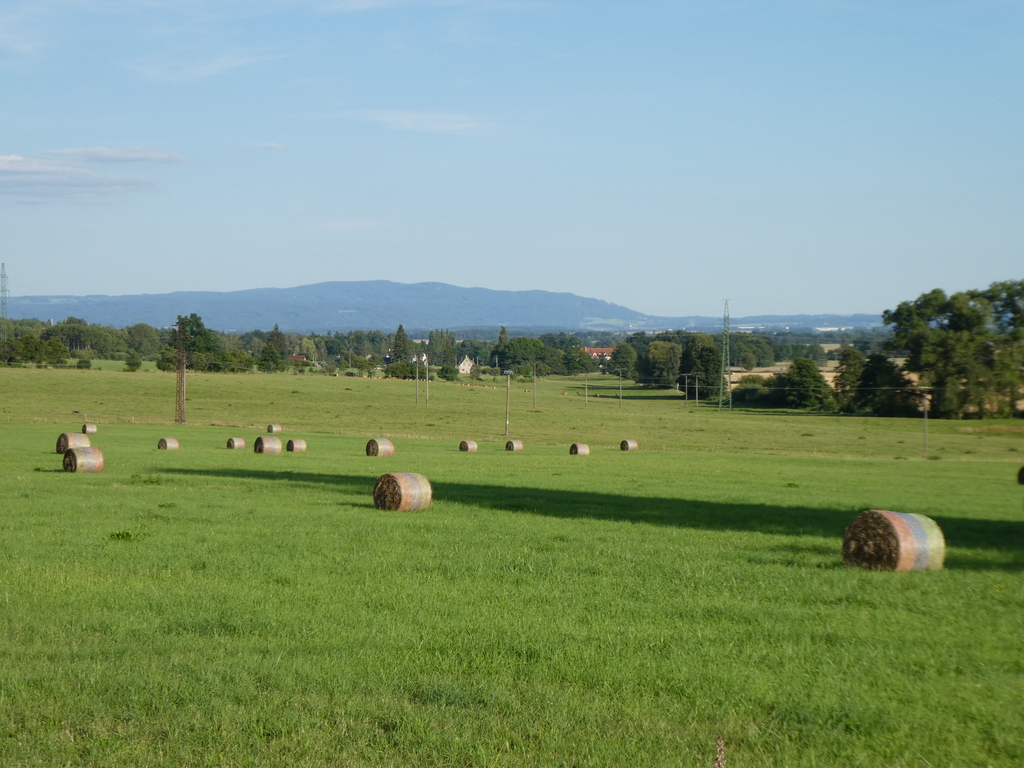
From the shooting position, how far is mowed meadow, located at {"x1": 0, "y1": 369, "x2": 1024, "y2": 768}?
273 inches

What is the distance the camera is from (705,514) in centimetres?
2158

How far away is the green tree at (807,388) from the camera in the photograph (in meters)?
128

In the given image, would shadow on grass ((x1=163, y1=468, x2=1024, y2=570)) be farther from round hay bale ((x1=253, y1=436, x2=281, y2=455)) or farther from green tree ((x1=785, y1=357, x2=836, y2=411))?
green tree ((x1=785, y1=357, x2=836, y2=411))

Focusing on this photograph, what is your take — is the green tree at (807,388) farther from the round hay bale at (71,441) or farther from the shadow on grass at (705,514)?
the shadow on grass at (705,514)

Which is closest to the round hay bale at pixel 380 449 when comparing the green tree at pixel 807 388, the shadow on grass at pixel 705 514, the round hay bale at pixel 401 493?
the shadow on grass at pixel 705 514

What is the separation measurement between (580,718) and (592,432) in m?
72.8

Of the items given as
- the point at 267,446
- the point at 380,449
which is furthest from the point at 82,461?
the point at 380,449

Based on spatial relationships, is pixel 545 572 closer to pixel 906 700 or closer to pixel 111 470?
pixel 906 700

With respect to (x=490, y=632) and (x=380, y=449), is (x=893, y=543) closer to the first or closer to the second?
(x=490, y=632)

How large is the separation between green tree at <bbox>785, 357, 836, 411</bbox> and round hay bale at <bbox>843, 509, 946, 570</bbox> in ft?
383

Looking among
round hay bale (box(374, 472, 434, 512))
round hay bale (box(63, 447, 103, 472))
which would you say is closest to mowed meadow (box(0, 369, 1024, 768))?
round hay bale (box(374, 472, 434, 512))

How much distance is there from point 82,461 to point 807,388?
11713 cm

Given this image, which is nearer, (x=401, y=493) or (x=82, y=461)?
(x=401, y=493)

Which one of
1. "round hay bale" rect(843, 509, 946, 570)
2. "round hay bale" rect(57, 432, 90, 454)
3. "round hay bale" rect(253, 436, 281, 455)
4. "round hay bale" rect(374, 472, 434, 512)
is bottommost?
"round hay bale" rect(253, 436, 281, 455)
